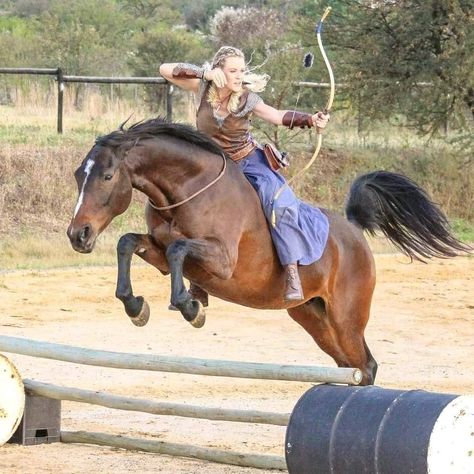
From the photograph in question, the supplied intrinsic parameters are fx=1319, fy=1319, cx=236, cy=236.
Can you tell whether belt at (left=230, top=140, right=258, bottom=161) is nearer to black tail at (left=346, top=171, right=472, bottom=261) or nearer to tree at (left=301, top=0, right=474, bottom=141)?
black tail at (left=346, top=171, right=472, bottom=261)

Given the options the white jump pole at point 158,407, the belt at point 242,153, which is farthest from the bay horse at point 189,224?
the white jump pole at point 158,407

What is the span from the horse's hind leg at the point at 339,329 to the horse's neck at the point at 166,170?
1636 millimetres

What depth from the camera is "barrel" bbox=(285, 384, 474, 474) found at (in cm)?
646

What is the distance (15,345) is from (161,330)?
17.6 ft

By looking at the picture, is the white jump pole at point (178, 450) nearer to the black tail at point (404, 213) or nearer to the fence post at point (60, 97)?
the black tail at point (404, 213)

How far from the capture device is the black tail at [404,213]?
10000 mm

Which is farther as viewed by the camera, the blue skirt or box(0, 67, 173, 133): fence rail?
box(0, 67, 173, 133): fence rail

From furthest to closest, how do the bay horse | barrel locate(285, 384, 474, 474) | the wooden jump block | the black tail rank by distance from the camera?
the black tail, the wooden jump block, the bay horse, barrel locate(285, 384, 474, 474)

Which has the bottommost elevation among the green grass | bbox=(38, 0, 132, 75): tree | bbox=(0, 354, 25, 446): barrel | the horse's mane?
bbox=(38, 0, 132, 75): tree

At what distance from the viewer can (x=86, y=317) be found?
14352 mm

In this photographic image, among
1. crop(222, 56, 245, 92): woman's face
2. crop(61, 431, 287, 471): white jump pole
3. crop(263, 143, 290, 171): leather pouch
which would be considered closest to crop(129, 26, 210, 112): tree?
crop(61, 431, 287, 471): white jump pole

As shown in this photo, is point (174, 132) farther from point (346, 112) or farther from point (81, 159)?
point (346, 112)

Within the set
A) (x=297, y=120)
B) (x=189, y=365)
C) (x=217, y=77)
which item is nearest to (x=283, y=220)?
(x=297, y=120)

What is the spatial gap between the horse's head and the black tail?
2.57 meters
